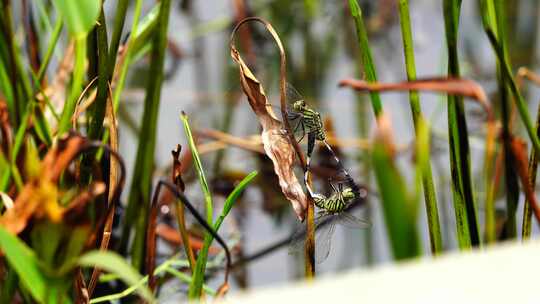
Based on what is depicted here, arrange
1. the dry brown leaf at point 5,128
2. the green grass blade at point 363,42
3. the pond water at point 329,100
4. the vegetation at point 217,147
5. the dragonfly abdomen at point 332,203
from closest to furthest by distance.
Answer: the vegetation at point 217,147 < the green grass blade at point 363,42 < the dragonfly abdomen at point 332,203 < the dry brown leaf at point 5,128 < the pond water at point 329,100

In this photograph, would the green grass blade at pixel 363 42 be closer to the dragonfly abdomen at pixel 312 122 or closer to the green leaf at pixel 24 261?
the dragonfly abdomen at pixel 312 122

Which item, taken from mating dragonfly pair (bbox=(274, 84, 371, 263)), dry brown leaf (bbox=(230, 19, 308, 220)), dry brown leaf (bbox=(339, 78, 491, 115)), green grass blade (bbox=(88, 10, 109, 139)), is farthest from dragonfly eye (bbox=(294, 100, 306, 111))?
dry brown leaf (bbox=(339, 78, 491, 115))

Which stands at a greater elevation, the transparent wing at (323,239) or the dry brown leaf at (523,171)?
the dry brown leaf at (523,171)

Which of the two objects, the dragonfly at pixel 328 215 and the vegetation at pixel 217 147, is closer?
the vegetation at pixel 217 147

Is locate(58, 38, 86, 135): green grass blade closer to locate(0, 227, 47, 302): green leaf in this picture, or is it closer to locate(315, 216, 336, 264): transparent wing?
locate(0, 227, 47, 302): green leaf

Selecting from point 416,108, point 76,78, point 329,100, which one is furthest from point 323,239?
point 329,100

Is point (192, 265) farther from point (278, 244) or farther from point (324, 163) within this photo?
point (324, 163)

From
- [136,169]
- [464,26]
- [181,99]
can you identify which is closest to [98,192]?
[136,169]

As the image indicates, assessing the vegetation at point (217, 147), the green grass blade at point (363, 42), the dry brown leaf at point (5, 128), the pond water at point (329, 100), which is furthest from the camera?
the pond water at point (329, 100)

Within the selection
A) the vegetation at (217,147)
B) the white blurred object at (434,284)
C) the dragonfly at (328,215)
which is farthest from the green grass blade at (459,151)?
the white blurred object at (434,284)
